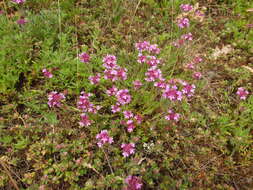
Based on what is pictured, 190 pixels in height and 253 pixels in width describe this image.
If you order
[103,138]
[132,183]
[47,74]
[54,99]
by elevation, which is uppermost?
[47,74]

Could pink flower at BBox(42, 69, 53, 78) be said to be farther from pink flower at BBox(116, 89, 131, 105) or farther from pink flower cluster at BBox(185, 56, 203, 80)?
pink flower cluster at BBox(185, 56, 203, 80)

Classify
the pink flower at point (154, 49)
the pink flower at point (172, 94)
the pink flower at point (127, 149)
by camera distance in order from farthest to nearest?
the pink flower at point (154, 49) → the pink flower at point (172, 94) → the pink flower at point (127, 149)

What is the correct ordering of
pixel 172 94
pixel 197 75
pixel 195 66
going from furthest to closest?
pixel 195 66
pixel 197 75
pixel 172 94

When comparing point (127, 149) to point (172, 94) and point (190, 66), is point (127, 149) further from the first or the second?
point (190, 66)

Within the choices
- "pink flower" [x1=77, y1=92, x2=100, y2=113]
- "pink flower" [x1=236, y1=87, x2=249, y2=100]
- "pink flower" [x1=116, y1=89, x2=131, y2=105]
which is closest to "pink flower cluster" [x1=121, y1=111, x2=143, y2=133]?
"pink flower" [x1=116, y1=89, x2=131, y2=105]

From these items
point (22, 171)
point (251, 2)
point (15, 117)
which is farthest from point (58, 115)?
point (251, 2)

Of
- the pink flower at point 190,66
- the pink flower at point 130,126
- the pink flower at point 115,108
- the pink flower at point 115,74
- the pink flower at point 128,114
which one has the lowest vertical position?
the pink flower at point 130,126

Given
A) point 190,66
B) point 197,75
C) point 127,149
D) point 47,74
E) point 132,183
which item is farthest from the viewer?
point 190,66

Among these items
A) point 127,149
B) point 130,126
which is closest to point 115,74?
point 130,126

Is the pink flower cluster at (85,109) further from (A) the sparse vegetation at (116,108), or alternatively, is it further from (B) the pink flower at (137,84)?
(B) the pink flower at (137,84)

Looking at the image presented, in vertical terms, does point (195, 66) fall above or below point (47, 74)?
below

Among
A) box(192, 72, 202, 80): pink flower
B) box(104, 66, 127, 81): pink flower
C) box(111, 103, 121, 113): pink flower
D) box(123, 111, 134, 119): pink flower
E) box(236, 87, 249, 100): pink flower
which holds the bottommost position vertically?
box(236, 87, 249, 100): pink flower

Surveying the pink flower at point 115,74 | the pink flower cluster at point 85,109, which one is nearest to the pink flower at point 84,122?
the pink flower cluster at point 85,109

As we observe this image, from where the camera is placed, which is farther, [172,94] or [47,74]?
[47,74]
